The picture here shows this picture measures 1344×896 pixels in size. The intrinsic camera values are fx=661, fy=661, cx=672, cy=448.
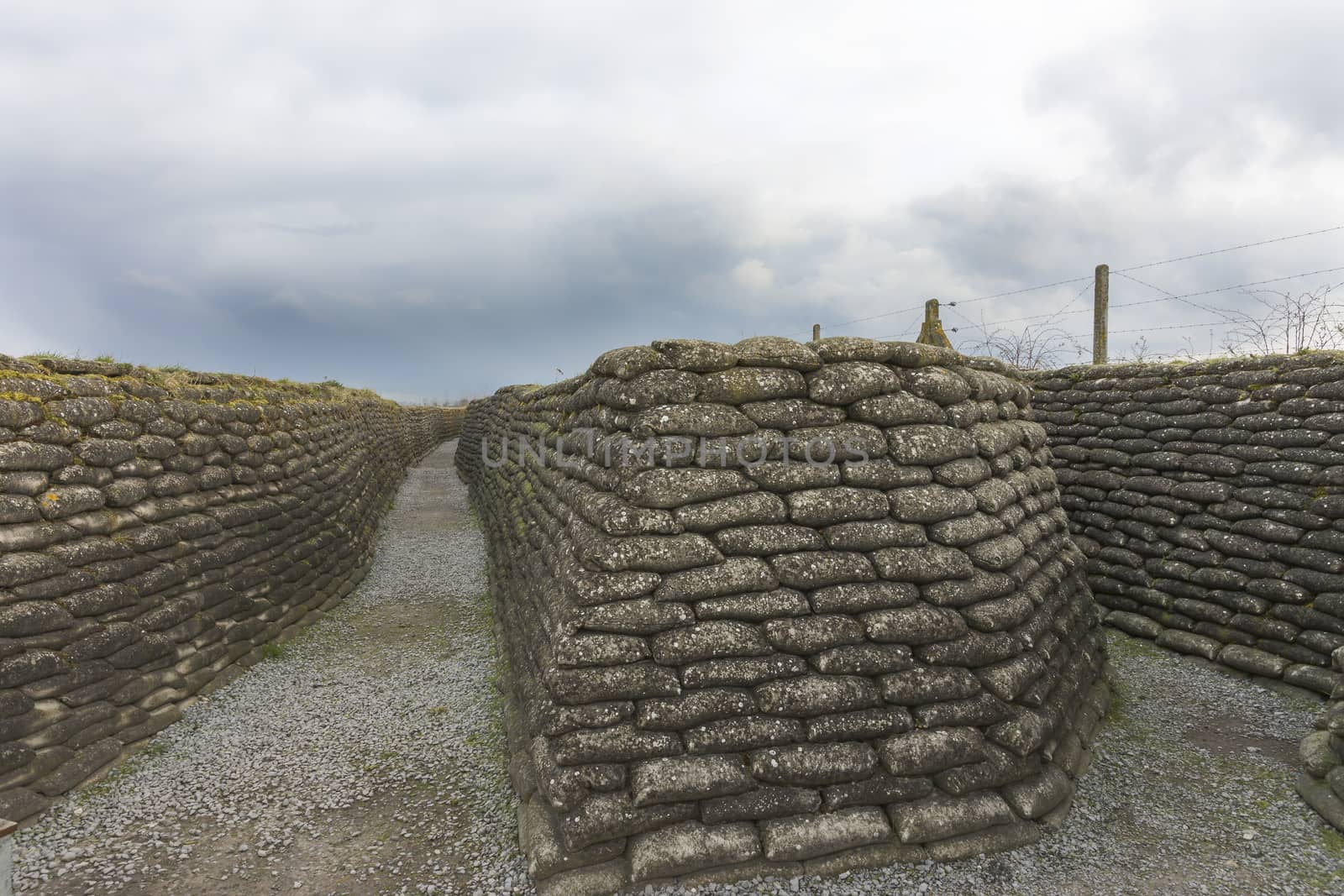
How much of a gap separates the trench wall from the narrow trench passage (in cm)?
664

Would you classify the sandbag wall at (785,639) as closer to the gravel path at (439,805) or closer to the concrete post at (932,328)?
the gravel path at (439,805)

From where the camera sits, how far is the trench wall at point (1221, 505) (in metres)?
6.21

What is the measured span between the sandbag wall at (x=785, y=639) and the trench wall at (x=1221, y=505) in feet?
10.1

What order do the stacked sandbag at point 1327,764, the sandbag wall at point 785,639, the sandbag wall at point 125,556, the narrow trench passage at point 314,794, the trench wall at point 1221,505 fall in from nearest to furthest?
1. the sandbag wall at point 785,639
2. the narrow trench passage at point 314,794
3. the stacked sandbag at point 1327,764
4. the sandbag wall at point 125,556
5. the trench wall at point 1221,505

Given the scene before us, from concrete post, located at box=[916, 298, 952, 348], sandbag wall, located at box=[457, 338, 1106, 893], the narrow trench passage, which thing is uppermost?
concrete post, located at box=[916, 298, 952, 348]

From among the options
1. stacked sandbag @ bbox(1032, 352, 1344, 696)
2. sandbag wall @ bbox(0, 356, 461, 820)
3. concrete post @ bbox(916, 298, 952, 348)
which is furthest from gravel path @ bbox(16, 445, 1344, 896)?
concrete post @ bbox(916, 298, 952, 348)

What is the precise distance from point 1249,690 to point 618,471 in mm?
6295

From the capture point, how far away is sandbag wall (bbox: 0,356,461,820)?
190 inches

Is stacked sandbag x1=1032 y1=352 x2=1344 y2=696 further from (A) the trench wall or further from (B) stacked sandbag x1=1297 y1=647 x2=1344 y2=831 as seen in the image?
(B) stacked sandbag x1=1297 y1=647 x2=1344 y2=831

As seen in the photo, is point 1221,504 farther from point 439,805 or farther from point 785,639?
point 439,805

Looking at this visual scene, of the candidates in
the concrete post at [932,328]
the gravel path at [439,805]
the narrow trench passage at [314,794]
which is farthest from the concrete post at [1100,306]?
the narrow trench passage at [314,794]

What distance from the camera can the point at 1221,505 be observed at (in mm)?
6945

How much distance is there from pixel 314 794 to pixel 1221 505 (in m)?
8.85

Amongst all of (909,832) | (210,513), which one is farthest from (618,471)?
(210,513)
